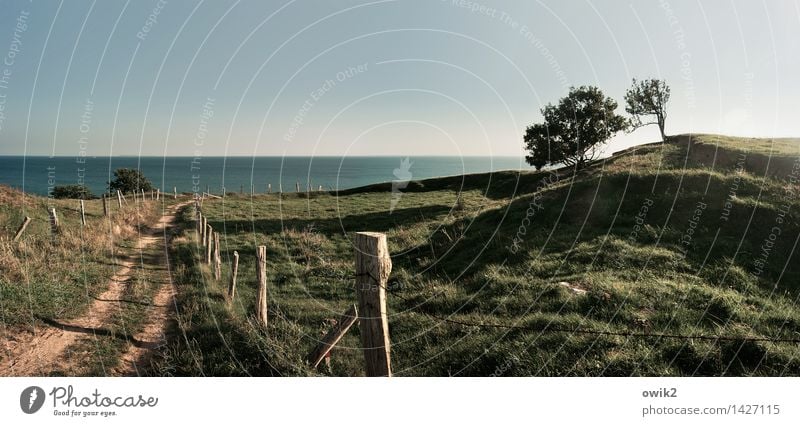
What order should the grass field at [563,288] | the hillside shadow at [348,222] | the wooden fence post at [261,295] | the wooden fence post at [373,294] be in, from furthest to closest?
the hillside shadow at [348,222], the wooden fence post at [261,295], the grass field at [563,288], the wooden fence post at [373,294]

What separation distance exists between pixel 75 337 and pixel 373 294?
8.21 meters

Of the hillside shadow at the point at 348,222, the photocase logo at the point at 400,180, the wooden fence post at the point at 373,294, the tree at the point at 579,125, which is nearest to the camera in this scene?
the wooden fence post at the point at 373,294

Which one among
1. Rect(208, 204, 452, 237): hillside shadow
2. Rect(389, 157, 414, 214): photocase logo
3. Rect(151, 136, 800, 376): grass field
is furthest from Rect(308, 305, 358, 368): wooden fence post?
Rect(208, 204, 452, 237): hillside shadow

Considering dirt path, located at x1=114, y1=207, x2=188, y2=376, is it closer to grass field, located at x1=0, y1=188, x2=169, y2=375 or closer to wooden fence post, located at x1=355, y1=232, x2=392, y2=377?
grass field, located at x1=0, y1=188, x2=169, y2=375

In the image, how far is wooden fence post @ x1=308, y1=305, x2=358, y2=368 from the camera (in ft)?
21.7

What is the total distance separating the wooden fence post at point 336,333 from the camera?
6.61 metres

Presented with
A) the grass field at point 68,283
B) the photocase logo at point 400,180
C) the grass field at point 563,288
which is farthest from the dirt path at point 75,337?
the photocase logo at point 400,180

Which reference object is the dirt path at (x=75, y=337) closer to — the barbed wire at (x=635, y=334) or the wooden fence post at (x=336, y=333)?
the wooden fence post at (x=336, y=333)
